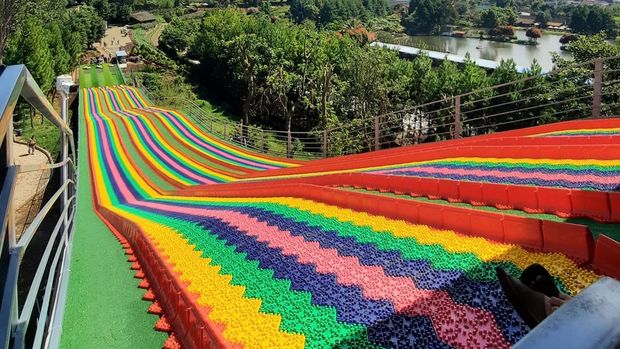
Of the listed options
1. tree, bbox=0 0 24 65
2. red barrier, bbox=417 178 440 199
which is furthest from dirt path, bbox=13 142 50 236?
red barrier, bbox=417 178 440 199

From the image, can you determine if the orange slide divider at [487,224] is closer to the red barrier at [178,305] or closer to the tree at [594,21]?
the red barrier at [178,305]

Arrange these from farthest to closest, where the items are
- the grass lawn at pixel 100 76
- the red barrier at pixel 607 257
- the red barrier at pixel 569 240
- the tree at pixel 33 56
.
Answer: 1. the grass lawn at pixel 100 76
2. the tree at pixel 33 56
3. the red barrier at pixel 569 240
4. the red barrier at pixel 607 257

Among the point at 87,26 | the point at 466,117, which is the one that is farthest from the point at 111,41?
the point at 466,117

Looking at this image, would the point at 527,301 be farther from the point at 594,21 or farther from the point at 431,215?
the point at 594,21

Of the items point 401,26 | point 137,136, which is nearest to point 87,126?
point 137,136

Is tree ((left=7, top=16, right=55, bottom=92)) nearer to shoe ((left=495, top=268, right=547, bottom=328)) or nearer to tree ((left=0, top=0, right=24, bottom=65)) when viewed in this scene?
tree ((left=0, top=0, right=24, bottom=65))

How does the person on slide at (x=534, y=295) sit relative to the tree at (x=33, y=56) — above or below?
below

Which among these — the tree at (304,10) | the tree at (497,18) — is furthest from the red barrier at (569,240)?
the tree at (497,18)

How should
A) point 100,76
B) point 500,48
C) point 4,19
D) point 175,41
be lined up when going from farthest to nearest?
point 500,48
point 175,41
point 100,76
point 4,19
